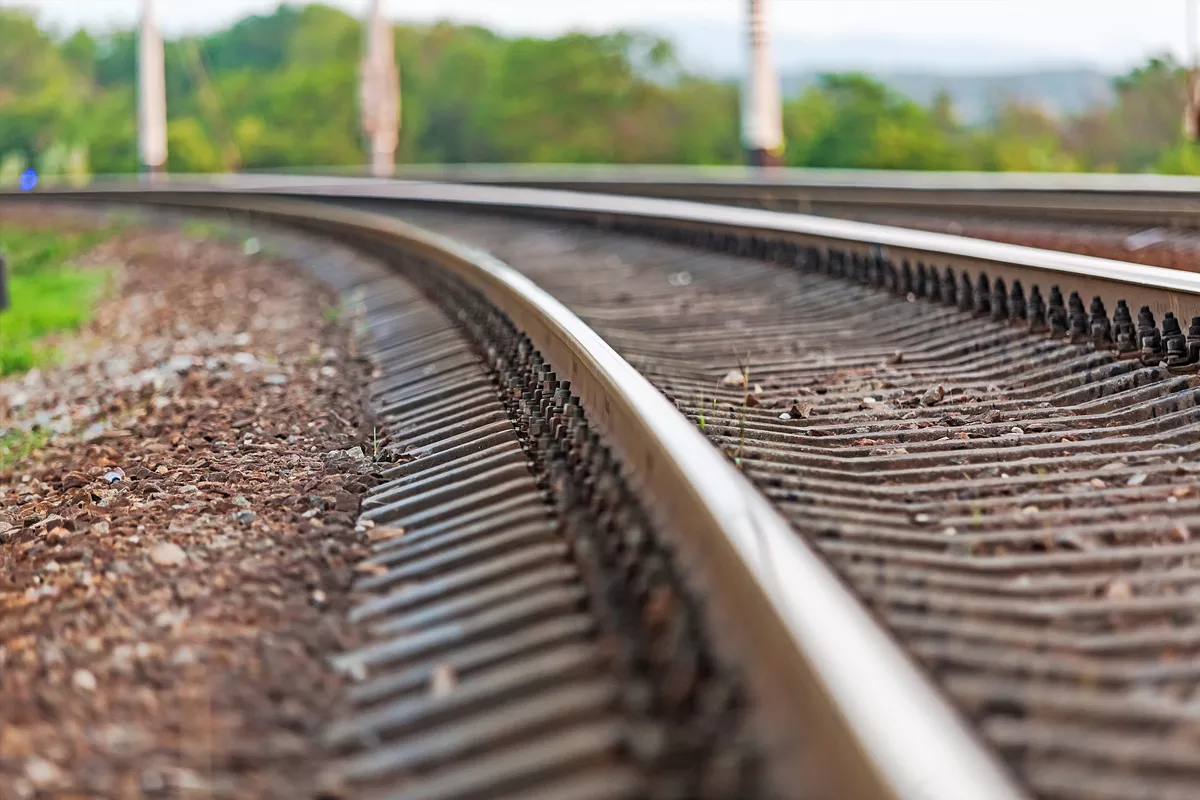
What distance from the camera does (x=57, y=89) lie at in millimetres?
59656

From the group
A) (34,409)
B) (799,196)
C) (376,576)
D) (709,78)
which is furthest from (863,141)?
(376,576)

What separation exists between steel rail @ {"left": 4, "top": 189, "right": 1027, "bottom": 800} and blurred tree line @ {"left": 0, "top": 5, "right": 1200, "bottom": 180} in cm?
1852

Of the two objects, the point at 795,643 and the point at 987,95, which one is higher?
the point at 987,95

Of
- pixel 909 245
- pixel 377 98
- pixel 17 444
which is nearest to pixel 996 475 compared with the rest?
pixel 909 245

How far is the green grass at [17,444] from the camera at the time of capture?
16.6 ft

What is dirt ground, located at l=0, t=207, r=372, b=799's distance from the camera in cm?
206

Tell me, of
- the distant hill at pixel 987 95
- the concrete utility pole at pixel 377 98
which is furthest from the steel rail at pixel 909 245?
the distant hill at pixel 987 95

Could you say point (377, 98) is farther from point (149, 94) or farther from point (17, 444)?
point (17, 444)

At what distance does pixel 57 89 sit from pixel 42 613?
2469 inches

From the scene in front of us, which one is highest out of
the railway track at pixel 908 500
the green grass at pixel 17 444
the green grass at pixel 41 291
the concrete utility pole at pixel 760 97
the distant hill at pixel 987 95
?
the distant hill at pixel 987 95

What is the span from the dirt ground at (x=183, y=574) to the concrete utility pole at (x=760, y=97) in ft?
37.5

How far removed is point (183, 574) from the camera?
9.41 ft

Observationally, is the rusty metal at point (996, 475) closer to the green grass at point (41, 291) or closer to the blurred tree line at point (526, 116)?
the green grass at point (41, 291)

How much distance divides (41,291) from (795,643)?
10274 millimetres
